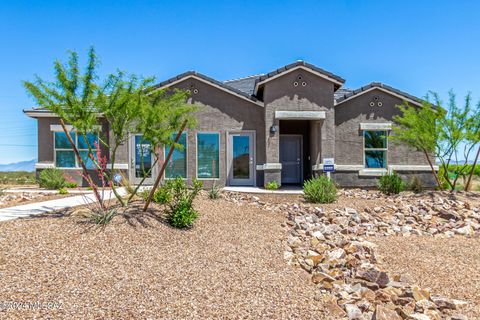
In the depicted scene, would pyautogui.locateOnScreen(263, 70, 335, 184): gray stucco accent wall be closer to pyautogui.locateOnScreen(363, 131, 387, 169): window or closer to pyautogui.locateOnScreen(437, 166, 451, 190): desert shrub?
pyautogui.locateOnScreen(363, 131, 387, 169): window

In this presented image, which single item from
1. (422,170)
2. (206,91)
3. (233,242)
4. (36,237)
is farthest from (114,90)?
(422,170)

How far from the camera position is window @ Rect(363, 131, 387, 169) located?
14445 millimetres

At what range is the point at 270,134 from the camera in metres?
13.3

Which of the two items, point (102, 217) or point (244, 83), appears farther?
point (244, 83)

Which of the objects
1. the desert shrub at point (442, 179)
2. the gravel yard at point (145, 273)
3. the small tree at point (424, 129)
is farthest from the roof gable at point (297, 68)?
the gravel yard at point (145, 273)

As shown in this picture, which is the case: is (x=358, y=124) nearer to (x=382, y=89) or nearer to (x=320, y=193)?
(x=382, y=89)

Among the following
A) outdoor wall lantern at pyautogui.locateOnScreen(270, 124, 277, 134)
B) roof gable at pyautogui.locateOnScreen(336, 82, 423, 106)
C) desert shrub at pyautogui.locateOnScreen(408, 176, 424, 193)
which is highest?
roof gable at pyautogui.locateOnScreen(336, 82, 423, 106)

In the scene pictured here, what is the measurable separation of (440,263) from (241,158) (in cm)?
890

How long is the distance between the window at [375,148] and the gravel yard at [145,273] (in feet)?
31.4

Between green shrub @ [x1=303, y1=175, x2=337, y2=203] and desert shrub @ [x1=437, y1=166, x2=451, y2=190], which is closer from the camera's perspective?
green shrub @ [x1=303, y1=175, x2=337, y2=203]

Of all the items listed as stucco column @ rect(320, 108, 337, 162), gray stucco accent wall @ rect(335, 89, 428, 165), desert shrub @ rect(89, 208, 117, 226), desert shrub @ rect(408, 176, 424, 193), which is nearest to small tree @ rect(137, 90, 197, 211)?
desert shrub @ rect(89, 208, 117, 226)

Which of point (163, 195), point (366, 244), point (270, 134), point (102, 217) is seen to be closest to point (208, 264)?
point (102, 217)

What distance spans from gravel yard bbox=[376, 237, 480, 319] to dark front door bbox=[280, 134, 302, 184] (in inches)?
324

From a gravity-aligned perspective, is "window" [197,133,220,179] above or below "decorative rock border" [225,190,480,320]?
above
